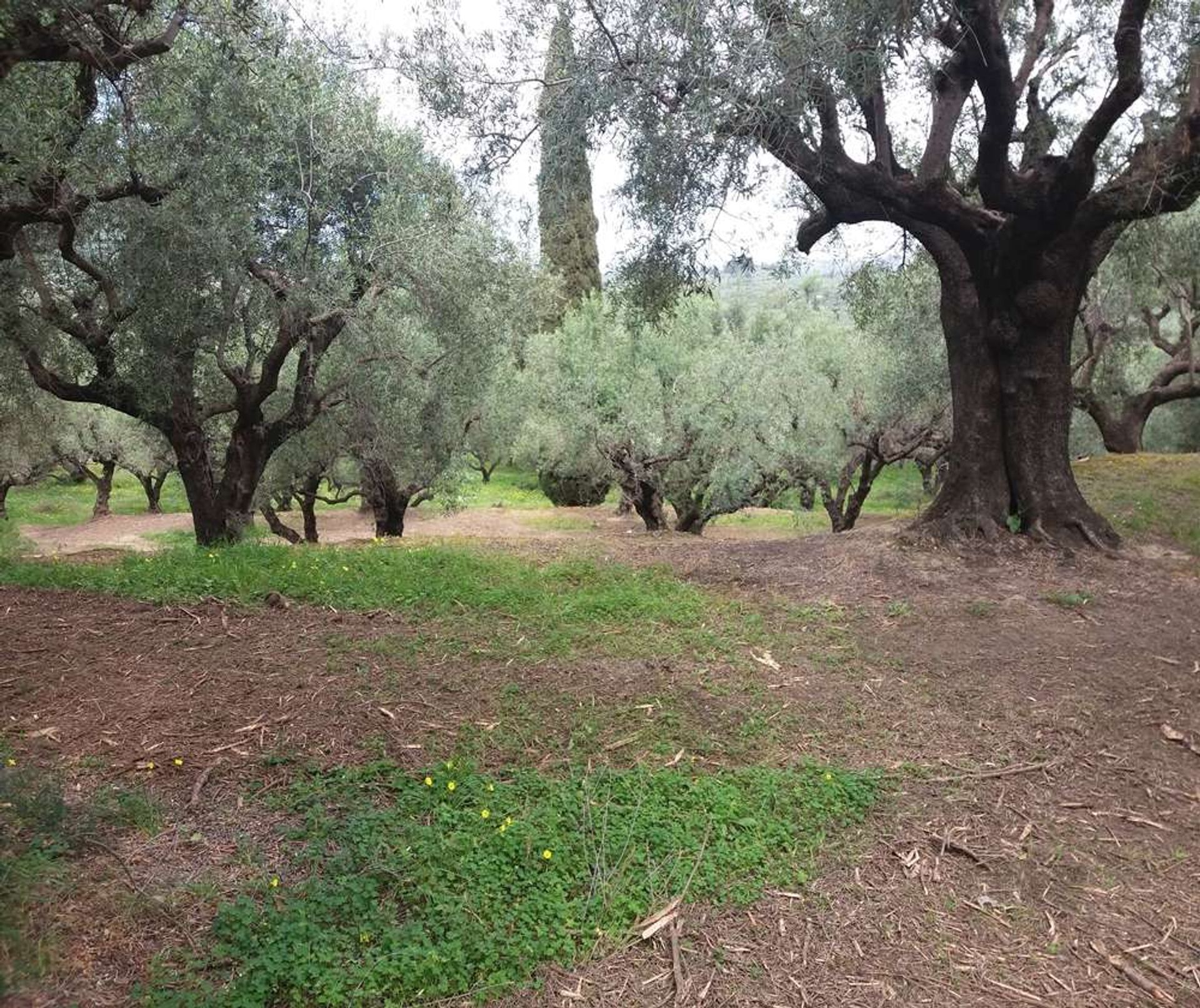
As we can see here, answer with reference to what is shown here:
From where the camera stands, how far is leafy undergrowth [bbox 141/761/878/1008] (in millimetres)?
3084

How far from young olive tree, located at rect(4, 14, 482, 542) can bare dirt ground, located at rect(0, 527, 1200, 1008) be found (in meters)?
3.07

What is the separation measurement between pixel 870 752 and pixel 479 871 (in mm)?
2543

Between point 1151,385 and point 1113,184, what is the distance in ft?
37.6

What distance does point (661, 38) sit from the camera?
19.8 feet

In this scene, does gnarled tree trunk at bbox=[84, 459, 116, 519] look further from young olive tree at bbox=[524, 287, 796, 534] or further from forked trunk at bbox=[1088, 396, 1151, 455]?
forked trunk at bbox=[1088, 396, 1151, 455]

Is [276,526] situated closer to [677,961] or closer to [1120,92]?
[1120,92]

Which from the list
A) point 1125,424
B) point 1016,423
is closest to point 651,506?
point 1016,423

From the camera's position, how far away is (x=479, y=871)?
3650mm

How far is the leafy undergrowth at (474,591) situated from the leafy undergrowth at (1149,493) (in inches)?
223

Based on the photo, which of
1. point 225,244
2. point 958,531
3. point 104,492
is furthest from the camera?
point 104,492

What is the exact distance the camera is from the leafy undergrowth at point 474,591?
21.6 ft

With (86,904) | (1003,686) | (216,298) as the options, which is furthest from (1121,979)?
(216,298)

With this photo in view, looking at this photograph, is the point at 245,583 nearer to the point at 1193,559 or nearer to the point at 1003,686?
the point at 1003,686

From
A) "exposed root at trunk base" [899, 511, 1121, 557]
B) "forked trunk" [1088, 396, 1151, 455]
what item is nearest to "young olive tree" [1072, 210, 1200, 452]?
"forked trunk" [1088, 396, 1151, 455]
